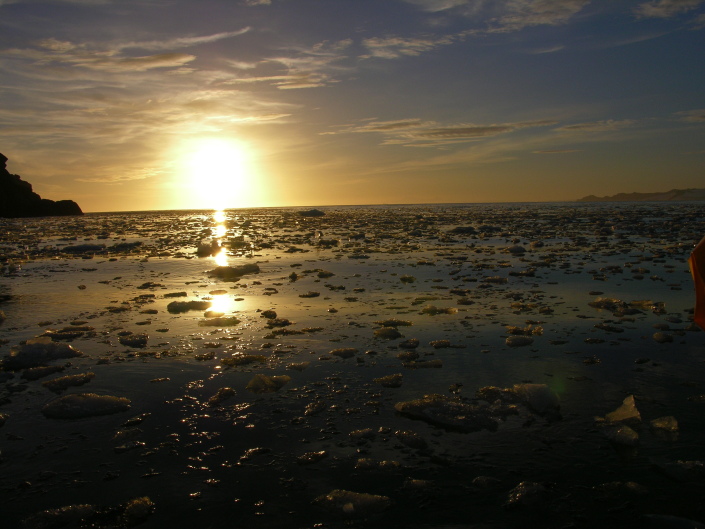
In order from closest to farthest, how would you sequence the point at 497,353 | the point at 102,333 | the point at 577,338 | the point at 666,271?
1. the point at 497,353
2. the point at 577,338
3. the point at 102,333
4. the point at 666,271

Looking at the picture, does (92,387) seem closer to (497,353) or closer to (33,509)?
(33,509)

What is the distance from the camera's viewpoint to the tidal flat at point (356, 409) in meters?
3.34

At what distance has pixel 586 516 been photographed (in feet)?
10.4

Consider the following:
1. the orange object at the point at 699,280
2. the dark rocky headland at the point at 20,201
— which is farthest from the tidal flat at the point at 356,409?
the dark rocky headland at the point at 20,201

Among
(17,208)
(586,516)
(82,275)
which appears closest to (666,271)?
(586,516)

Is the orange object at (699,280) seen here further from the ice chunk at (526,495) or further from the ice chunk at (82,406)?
the ice chunk at (82,406)

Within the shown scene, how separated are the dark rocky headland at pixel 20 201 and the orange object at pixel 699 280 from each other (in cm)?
7494

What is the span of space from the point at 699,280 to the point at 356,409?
128 inches

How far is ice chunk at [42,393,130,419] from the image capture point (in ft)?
15.6

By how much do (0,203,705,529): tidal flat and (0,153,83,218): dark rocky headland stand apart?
65387mm

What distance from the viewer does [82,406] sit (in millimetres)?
4801

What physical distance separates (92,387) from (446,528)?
4064 millimetres

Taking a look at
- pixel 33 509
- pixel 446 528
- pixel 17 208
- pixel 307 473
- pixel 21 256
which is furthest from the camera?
pixel 17 208

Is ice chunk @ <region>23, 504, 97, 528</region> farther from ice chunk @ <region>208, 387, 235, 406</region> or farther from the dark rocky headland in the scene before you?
the dark rocky headland
